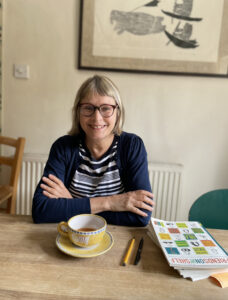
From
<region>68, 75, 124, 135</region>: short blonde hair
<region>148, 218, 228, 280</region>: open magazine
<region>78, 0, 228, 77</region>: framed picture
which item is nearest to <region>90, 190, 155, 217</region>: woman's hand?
<region>148, 218, 228, 280</region>: open magazine

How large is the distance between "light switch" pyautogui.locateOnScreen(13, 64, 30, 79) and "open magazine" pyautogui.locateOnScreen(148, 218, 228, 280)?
1596 mm

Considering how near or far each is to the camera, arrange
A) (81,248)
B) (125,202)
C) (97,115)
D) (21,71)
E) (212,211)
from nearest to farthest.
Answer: (81,248) → (125,202) → (97,115) → (212,211) → (21,71)

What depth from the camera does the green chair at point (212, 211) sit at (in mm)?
1259

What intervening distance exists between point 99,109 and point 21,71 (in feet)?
3.70

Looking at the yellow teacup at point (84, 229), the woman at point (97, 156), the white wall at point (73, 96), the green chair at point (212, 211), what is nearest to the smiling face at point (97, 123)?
the woman at point (97, 156)

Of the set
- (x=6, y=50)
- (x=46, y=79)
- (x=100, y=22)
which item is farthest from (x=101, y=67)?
(x=6, y=50)

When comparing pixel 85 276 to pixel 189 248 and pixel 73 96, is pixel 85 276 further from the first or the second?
pixel 73 96

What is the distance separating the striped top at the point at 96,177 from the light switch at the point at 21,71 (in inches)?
43.2

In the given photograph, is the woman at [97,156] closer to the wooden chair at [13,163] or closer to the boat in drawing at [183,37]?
the wooden chair at [13,163]

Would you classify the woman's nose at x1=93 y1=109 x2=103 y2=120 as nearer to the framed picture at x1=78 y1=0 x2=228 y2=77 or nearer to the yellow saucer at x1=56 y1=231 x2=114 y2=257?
the yellow saucer at x1=56 y1=231 x2=114 y2=257

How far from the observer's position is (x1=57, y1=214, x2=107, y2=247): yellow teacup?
0.74 m

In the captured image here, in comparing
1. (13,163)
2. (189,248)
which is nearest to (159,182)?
(13,163)

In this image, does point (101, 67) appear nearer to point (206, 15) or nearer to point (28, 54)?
point (28, 54)

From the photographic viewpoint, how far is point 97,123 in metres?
1.17
